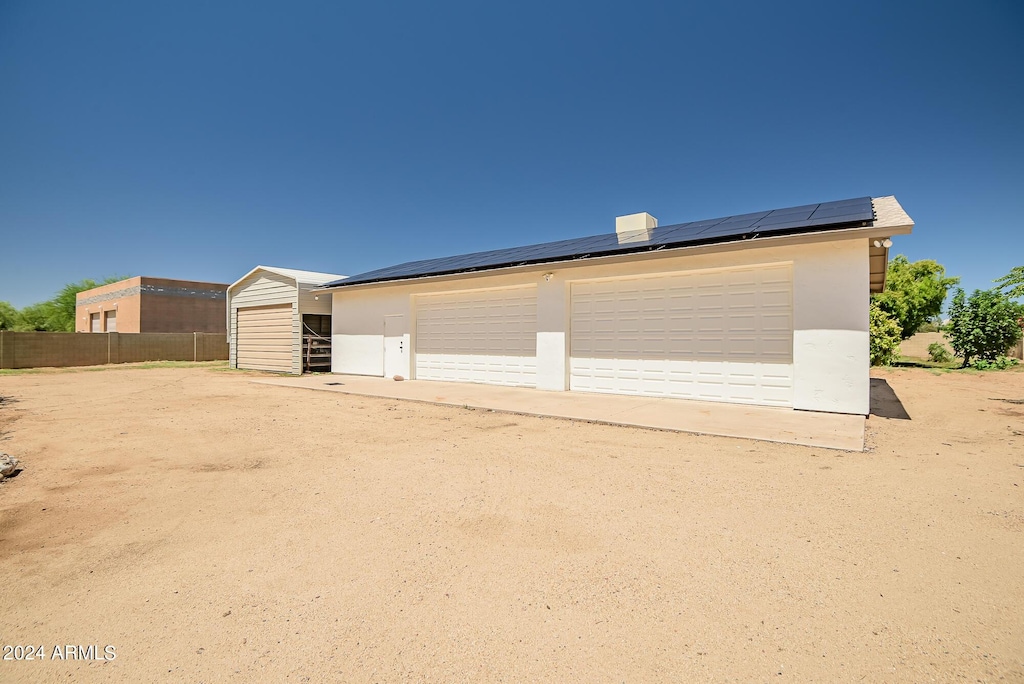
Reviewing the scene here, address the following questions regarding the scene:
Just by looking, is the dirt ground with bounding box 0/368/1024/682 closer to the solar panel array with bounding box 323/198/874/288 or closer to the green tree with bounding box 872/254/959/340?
the solar panel array with bounding box 323/198/874/288

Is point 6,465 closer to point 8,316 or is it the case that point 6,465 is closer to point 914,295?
point 914,295

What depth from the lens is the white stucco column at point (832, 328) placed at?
24.8 ft

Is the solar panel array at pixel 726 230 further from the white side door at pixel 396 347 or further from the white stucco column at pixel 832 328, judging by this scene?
the white side door at pixel 396 347

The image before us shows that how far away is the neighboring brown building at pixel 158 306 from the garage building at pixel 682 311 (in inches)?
1076

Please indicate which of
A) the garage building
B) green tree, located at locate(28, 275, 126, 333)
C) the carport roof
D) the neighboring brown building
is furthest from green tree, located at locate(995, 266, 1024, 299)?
green tree, located at locate(28, 275, 126, 333)

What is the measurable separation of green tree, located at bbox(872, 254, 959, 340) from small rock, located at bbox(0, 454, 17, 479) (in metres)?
34.3

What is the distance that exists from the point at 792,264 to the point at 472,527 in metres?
8.03

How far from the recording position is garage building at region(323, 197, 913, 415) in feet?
25.4

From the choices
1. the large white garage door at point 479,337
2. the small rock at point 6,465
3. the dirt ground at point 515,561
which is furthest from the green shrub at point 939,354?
the small rock at point 6,465

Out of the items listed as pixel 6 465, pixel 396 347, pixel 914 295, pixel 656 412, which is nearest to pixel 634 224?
pixel 656 412

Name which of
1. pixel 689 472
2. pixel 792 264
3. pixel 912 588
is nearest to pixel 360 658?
pixel 912 588

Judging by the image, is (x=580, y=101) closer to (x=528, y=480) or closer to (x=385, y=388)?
(x=385, y=388)

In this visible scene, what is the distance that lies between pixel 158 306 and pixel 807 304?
38316 mm

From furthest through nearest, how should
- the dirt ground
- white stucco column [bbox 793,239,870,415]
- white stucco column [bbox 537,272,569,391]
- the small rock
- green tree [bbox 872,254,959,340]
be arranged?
green tree [bbox 872,254,959,340] < white stucco column [bbox 537,272,569,391] < white stucco column [bbox 793,239,870,415] < the small rock < the dirt ground
